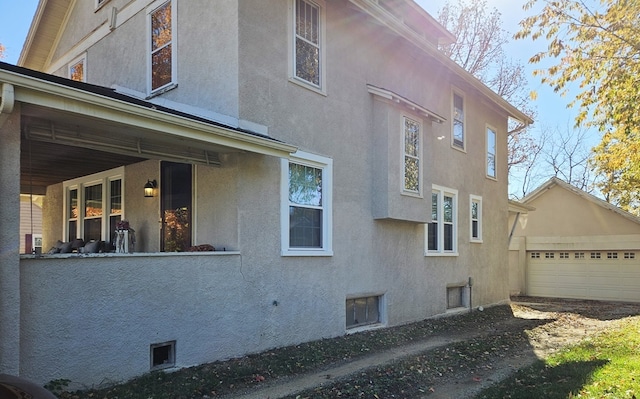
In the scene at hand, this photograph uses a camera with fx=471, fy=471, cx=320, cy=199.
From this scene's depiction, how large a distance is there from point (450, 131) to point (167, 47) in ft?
25.0

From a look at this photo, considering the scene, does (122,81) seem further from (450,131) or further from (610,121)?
(610,121)

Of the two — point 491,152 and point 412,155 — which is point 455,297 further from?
point 491,152

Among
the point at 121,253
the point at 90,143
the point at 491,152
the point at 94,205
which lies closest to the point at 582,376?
the point at 121,253

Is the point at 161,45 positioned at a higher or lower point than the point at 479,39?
lower

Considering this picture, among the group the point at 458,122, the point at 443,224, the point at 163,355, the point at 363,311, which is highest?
the point at 458,122

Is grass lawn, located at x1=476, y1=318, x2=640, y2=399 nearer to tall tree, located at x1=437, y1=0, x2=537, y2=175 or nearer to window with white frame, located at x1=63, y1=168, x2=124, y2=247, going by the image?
window with white frame, located at x1=63, y1=168, x2=124, y2=247

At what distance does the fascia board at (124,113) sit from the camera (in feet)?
14.8

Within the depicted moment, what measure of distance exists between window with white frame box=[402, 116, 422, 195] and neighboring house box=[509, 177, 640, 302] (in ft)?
33.5

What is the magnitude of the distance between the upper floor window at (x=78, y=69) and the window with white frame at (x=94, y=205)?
271 cm

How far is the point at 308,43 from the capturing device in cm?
852

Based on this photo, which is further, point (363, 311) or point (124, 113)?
point (363, 311)

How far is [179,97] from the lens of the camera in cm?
816

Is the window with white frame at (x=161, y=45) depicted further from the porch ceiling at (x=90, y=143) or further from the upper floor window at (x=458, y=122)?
the upper floor window at (x=458, y=122)

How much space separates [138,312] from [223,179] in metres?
2.34
